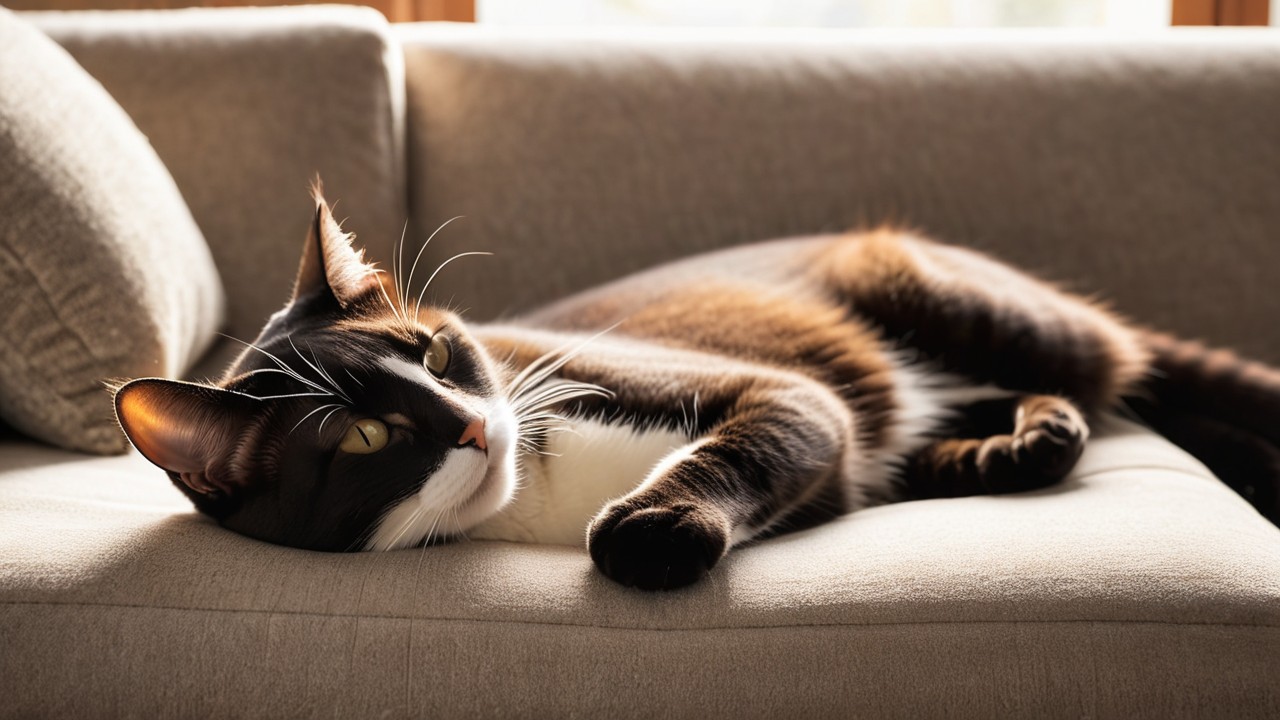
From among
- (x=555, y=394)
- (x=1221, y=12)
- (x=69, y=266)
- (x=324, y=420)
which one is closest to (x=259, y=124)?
(x=69, y=266)

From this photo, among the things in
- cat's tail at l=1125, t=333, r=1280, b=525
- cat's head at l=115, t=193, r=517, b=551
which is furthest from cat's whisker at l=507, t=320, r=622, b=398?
cat's tail at l=1125, t=333, r=1280, b=525

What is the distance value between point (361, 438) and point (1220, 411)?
1.36 metres

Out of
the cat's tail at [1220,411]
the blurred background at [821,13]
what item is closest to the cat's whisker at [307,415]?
the cat's tail at [1220,411]

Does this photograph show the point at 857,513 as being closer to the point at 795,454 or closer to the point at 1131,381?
the point at 795,454

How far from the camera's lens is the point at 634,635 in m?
0.99

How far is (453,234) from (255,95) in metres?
0.43

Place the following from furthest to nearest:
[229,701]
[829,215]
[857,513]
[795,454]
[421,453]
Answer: [829,215], [857,513], [795,454], [421,453], [229,701]

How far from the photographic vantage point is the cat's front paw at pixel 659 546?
1022mm

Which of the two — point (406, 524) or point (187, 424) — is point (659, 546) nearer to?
point (406, 524)

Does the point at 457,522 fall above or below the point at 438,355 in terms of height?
below

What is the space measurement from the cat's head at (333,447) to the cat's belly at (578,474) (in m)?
0.13

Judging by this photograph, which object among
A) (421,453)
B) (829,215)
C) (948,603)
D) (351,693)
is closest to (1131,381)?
(829,215)

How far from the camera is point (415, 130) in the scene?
202 cm

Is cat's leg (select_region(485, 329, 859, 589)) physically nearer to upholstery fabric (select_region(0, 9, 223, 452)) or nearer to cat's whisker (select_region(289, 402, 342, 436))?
cat's whisker (select_region(289, 402, 342, 436))
